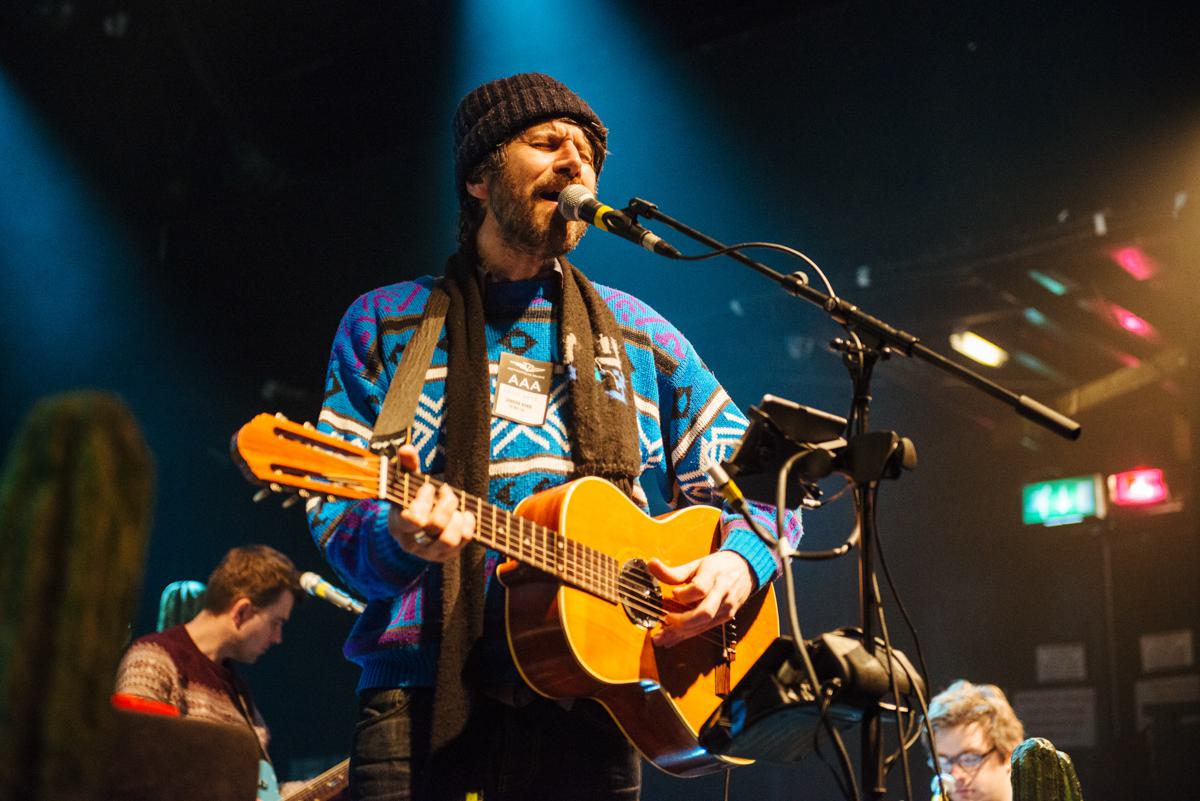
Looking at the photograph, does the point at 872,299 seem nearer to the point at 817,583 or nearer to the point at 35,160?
the point at 817,583

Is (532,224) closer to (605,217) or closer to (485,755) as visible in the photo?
(605,217)

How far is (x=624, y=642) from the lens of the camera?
2.40 metres

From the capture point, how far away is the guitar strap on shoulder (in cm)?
235

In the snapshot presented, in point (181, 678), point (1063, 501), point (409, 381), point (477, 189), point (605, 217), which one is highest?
point (1063, 501)

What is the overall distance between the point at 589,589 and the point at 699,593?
286mm

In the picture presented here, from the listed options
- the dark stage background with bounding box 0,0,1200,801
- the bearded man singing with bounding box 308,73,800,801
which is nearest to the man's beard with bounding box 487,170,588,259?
the bearded man singing with bounding box 308,73,800,801

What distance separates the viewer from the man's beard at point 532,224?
2.79m

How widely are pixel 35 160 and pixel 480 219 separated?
4.88 metres

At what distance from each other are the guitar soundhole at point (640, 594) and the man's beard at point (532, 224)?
793 millimetres

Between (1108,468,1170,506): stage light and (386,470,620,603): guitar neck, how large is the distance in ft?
25.9

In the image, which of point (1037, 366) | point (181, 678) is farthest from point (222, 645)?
point (1037, 366)

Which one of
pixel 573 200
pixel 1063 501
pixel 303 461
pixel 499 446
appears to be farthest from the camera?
pixel 1063 501

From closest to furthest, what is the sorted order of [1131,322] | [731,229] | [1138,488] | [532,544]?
1. [532,544]
2. [731,229]
3. [1131,322]
4. [1138,488]

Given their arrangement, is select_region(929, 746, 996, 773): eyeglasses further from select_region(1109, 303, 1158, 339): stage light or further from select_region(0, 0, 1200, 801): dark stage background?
select_region(1109, 303, 1158, 339): stage light
